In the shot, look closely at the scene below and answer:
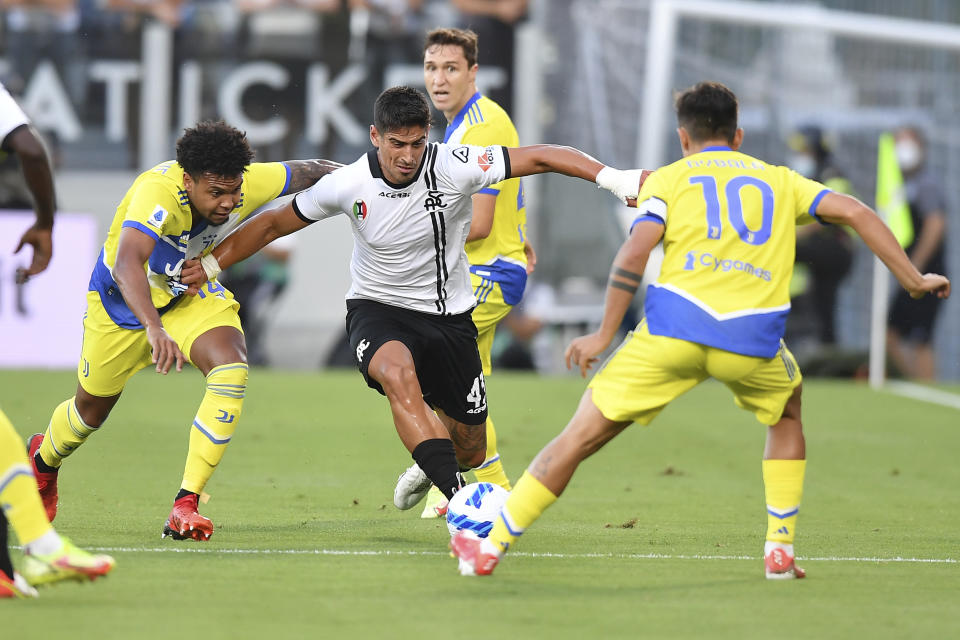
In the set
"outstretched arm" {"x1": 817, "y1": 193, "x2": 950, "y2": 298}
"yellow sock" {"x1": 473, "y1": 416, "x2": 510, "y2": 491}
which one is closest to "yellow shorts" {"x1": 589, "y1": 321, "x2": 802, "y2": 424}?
"outstretched arm" {"x1": 817, "y1": 193, "x2": 950, "y2": 298}

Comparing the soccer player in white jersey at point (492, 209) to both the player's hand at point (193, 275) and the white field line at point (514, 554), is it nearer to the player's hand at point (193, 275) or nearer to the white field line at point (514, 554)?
the white field line at point (514, 554)

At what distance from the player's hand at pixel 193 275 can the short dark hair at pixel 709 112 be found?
2255 millimetres

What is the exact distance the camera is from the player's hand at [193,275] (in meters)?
6.31

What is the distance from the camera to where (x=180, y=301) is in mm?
6520

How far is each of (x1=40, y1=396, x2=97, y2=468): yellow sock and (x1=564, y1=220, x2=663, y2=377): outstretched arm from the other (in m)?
2.59

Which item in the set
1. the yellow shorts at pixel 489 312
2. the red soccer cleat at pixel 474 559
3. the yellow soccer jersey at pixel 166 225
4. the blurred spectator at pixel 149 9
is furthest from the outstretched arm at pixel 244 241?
the blurred spectator at pixel 149 9

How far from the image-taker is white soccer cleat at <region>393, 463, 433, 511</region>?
22.1 ft

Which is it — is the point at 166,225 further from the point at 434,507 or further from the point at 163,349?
the point at 434,507

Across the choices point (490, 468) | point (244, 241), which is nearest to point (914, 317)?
point (490, 468)

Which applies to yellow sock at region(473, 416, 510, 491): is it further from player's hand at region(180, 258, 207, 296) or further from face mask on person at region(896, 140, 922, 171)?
face mask on person at region(896, 140, 922, 171)

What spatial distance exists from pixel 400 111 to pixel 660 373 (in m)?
1.59

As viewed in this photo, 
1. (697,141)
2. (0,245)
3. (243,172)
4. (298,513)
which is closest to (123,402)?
(0,245)

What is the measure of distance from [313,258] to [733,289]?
13.4 metres

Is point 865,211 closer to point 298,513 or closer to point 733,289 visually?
point 733,289
